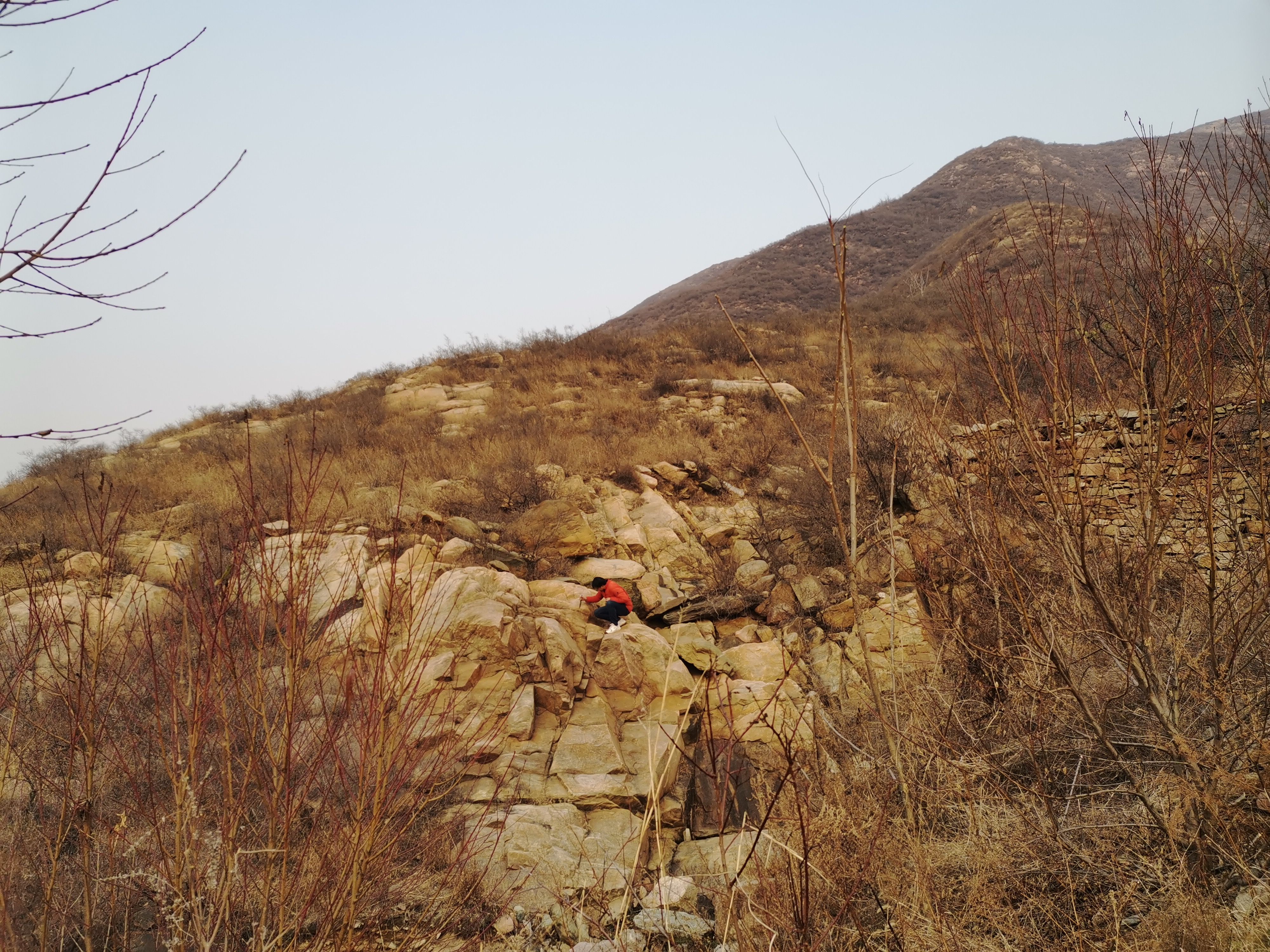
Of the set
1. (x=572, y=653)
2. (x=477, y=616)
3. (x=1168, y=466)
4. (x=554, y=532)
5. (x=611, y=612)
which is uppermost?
(x=1168, y=466)

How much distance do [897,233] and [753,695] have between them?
38.1m

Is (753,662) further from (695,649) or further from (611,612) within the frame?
(611,612)

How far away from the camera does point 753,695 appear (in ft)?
15.2

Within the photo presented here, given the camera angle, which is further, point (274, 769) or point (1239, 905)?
point (1239, 905)

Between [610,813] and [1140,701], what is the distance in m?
3.23

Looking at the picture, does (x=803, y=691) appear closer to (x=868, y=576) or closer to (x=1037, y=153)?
(x=868, y=576)

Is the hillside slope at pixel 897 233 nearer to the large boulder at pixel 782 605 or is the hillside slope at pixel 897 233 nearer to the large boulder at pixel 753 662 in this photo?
the large boulder at pixel 782 605

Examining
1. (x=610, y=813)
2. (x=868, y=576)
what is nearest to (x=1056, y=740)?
(x=610, y=813)

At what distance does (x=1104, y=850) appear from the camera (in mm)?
2652

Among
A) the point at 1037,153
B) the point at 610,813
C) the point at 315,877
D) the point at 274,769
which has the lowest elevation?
the point at 610,813

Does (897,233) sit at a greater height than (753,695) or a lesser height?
greater

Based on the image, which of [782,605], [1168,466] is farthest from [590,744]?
[1168,466]

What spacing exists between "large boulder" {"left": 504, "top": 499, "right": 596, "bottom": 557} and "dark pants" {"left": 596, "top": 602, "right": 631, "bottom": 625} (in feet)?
4.35

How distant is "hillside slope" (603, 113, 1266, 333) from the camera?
103ft
